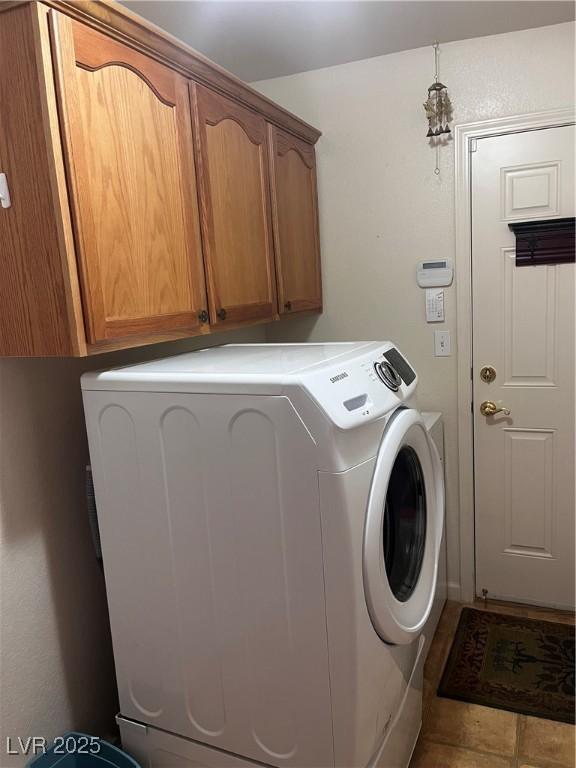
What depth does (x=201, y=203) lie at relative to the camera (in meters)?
1.75

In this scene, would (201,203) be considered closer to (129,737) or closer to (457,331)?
(457,331)

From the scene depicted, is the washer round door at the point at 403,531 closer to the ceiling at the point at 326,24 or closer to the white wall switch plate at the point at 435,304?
the white wall switch plate at the point at 435,304

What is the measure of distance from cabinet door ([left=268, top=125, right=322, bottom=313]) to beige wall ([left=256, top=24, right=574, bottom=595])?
0.32 ft

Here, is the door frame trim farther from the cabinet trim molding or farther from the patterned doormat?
the cabinet trim molding

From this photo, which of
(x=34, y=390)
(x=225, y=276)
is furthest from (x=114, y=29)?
(x=34, y=390)

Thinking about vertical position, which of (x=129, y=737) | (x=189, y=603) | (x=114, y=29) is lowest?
(x=129, y=737)

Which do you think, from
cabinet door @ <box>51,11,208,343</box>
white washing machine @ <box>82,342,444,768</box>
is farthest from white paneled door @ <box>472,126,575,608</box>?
cabinet door @ <box>51,11,208,343</box>

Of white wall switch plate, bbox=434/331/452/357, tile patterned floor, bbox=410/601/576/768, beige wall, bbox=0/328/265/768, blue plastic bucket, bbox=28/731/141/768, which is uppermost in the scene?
white wall switch plate, bbox=434/331/452/357

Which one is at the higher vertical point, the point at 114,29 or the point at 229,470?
the point at 114,29

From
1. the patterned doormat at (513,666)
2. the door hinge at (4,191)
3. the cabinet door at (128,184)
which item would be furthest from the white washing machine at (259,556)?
the patterned doormat at (513,666)

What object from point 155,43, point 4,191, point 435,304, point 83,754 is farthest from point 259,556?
point 435,304

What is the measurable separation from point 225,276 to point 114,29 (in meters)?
0.74

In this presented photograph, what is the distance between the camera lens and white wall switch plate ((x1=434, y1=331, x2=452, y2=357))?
8.43ft

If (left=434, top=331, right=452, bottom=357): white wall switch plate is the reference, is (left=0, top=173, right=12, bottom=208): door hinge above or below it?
above
